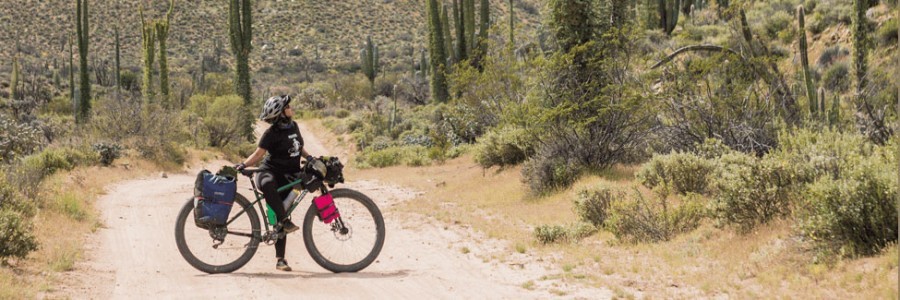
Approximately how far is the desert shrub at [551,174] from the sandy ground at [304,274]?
389cm

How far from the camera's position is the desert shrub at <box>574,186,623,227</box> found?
461 inches

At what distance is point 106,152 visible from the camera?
23.5m

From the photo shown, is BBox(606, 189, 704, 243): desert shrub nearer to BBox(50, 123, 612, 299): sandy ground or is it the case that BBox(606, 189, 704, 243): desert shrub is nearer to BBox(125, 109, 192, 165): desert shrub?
BBox(50, 123, 612, 299): sandy ground

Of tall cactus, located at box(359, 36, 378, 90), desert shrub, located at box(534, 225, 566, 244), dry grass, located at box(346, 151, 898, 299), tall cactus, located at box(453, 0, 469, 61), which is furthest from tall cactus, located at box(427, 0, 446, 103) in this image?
desert shrub, located at box(534, 225, 566, 244)

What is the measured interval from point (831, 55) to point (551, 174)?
53.1 feet

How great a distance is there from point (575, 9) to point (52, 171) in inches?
566

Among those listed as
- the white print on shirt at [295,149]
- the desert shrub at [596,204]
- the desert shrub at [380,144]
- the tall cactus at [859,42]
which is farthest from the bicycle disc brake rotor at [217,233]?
the desert shrub at [380,144]

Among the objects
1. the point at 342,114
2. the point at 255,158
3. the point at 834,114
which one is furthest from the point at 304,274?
the point at 342,114

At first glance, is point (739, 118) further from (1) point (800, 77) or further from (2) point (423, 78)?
(2) point (423, 78)

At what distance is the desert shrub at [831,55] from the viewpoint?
87.1 ft

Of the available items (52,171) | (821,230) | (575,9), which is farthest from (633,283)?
(52,171)

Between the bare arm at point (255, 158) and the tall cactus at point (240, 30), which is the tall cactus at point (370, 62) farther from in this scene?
the bare arm at point (255, 158)

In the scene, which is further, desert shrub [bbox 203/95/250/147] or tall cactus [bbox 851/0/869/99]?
desert shrub [bbox 203/95/250/147]

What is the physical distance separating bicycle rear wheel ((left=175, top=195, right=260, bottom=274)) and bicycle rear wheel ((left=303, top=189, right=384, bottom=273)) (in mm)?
613
